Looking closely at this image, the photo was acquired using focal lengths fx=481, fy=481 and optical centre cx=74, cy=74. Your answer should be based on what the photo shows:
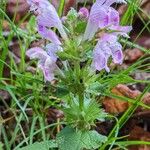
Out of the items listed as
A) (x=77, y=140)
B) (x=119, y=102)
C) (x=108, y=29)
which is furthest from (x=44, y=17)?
(x=119, y=102)

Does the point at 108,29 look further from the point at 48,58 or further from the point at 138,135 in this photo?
the point at 138,135

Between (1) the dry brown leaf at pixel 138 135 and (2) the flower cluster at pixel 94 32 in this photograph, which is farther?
(1) the dry brown leaf at pixel 138 135

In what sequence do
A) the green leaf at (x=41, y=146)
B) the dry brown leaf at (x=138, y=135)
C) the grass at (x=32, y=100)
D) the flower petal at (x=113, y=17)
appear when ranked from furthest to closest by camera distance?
the dry brown leaf at (x=138, y=135), the grass at (x=32, y=100), the green leaf at (x=41, y=146), the flower petal at (x=113, y=17)

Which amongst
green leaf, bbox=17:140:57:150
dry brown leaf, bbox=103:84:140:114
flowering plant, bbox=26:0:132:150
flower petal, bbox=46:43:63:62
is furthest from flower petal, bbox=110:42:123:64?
dry brown leaf, bbox=103:84:140:114

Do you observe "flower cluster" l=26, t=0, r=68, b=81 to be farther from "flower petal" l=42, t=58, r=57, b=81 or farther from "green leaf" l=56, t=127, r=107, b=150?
"green leaf" l=56, t=127, r=107, b=150

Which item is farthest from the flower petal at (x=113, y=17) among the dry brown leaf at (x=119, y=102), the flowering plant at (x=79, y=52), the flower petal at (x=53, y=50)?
the dry brown leaf at (x=119, y=102)

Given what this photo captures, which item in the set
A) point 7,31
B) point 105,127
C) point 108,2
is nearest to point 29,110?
point 105,127

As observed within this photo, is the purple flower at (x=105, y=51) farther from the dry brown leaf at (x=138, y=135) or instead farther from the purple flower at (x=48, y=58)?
the dry brown leaf at (x=138, y=135)

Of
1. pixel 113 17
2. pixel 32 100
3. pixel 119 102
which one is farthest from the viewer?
pixel 119 102
